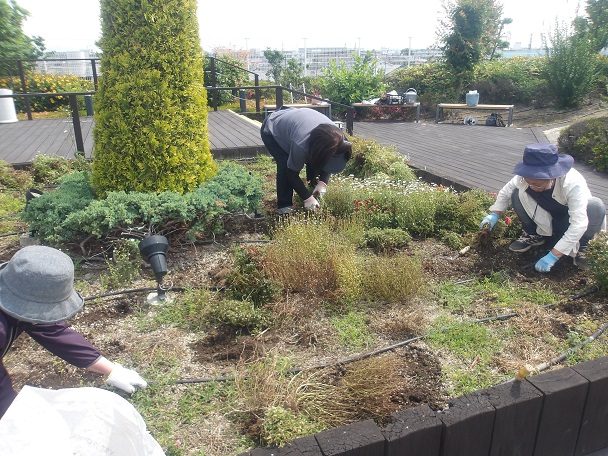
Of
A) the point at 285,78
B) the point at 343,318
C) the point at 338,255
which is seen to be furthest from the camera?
the point at 285,78

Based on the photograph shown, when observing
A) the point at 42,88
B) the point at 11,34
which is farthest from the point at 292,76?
the point at 11,34

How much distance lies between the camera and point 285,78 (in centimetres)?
2181

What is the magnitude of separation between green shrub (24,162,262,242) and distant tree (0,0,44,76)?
484 inches

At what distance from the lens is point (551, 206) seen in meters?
3.95

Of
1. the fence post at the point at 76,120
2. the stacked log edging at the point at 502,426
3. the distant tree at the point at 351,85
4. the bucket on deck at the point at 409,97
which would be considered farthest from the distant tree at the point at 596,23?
the stacked log edging at the point at 502,426

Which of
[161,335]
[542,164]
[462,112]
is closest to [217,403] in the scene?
[161,335]

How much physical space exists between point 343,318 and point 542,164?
1.91m

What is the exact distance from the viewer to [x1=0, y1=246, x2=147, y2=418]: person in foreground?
1.81 meters

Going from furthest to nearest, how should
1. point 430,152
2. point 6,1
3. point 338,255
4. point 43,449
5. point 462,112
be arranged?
point 462,112 < point 6,1 < point 430,152 < point 338,255 < point 43,449

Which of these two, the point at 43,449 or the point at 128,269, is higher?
the point at 43,449

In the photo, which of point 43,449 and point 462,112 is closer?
point 43,449

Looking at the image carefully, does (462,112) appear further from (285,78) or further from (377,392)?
(377,392)

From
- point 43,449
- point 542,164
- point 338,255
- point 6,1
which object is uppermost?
point 6,1

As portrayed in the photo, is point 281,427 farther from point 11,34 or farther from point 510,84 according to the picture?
point 510,84
